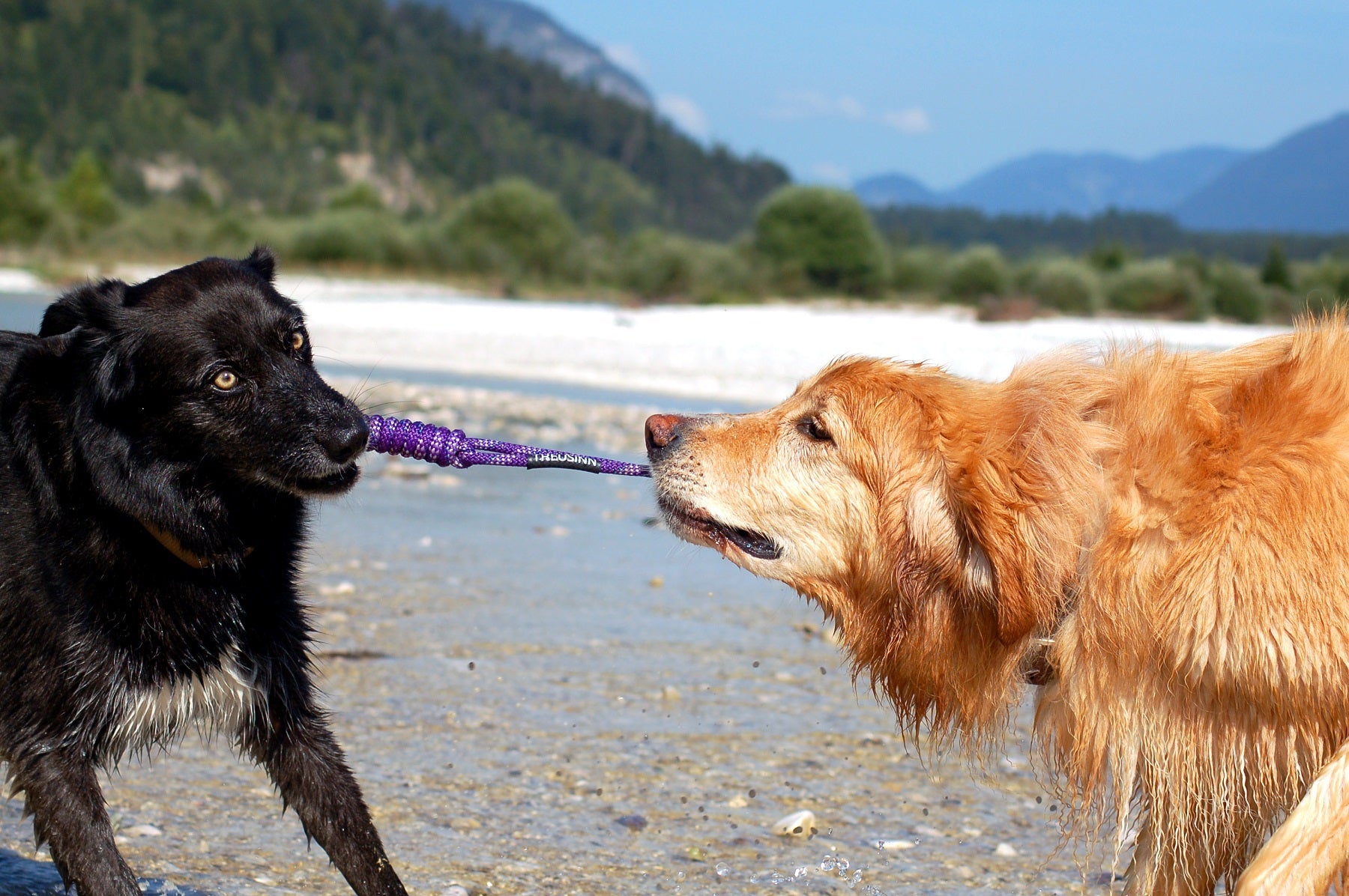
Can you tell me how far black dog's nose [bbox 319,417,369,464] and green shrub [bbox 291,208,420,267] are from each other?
177 ft

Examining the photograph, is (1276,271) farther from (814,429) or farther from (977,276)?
(814,429)

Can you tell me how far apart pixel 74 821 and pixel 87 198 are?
73859 mm

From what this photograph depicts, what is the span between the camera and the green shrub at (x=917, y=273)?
49.7 metres

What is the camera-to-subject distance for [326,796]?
3469 mm

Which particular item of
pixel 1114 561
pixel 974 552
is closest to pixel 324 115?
pixel 974 552

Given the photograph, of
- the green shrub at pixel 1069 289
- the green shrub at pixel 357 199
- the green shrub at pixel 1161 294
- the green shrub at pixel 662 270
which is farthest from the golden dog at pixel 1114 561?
the green shrub at pixel 357 199

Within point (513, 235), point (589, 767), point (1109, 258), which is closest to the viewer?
point (589, 767)

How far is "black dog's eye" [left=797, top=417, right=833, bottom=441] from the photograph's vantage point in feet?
11.7

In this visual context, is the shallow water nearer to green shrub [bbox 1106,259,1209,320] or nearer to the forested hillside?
green shrub [bbox 1106,259,1209,320]

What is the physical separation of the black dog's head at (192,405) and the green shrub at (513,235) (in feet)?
177

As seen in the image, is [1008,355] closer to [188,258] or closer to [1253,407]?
[1253,407]

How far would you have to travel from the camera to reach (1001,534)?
3035mm

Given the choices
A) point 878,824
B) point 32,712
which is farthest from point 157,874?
point 878,824

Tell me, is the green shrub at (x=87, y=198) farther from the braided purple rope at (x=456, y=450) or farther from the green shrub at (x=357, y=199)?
the braided purple rope at (x=456, y=450)
